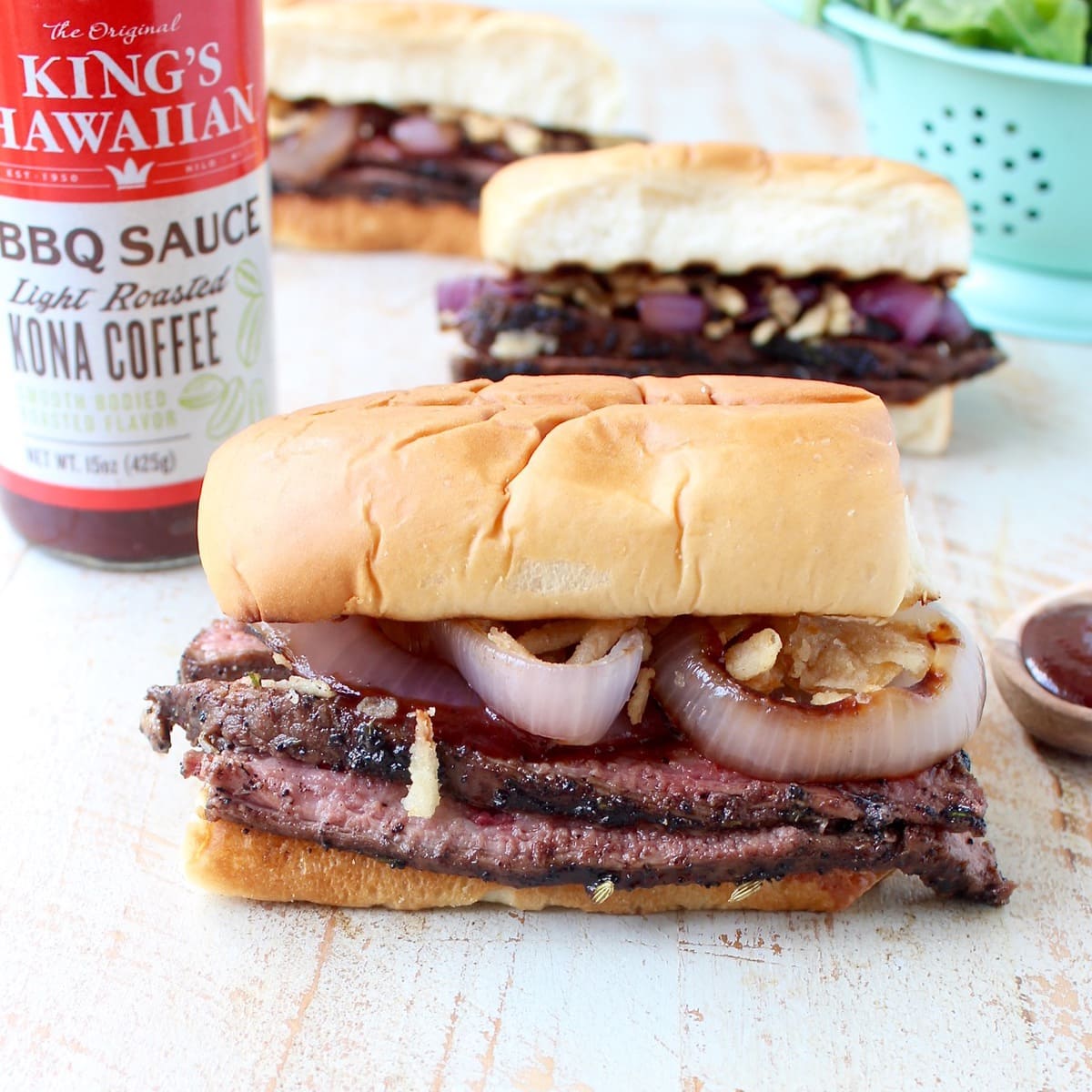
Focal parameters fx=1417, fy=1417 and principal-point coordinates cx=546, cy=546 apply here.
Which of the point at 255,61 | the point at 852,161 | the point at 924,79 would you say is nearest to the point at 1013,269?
the point at 924,79

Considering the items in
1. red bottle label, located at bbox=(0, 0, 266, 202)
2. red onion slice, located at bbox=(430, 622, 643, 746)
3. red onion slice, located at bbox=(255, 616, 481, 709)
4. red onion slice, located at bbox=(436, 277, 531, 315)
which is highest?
red bottle label, located at bbox=(0, 0, 266, 202)

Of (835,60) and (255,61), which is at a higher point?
(255,61)

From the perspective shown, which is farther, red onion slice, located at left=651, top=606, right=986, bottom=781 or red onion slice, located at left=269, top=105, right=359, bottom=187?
red onion slice, located at left=269, top=105, right=359, bottom=187

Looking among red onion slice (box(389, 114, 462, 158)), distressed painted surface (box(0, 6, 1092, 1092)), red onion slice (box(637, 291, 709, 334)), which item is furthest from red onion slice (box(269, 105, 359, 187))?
distressed painted surface (box(0, 6, 1092, 1092))

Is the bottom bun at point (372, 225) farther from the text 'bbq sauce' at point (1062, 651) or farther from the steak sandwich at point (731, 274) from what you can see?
the text 'bbq sauce' at point (1062, 651)

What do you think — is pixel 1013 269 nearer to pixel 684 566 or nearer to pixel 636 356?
pixel 636 356

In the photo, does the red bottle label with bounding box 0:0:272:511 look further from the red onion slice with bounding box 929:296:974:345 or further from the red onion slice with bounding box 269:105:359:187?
the red onion slice with bounding box 269:105:359:187

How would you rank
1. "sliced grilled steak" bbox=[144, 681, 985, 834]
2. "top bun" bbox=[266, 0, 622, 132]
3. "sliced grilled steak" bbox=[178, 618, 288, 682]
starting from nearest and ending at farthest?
"sliced grilled steak" bbox=[144, 681, 985, 834]
"sliced grilled steak" bbox=[178, 618, 288, 682]
"top bun" bbox=[266, 0, 622, 132]
